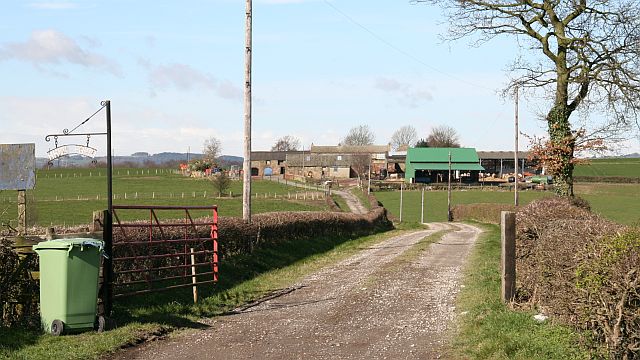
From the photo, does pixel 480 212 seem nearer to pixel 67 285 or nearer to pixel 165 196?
pixel 165 196

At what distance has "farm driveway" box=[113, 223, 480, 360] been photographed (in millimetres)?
9812

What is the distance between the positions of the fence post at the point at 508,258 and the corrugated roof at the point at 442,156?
10285cm

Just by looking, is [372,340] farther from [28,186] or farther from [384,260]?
[384,260]

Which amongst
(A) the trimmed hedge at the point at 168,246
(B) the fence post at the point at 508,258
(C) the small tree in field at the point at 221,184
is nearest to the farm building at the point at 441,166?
(C) the small tree in field at the point at 221,184

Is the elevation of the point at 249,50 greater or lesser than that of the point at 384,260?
greater

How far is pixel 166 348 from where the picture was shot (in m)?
10.1

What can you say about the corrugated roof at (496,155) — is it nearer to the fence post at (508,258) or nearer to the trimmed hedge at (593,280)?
the fence post at (508,258)

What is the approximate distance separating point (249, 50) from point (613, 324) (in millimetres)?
15252

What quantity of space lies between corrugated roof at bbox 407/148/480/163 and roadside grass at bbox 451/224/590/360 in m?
102

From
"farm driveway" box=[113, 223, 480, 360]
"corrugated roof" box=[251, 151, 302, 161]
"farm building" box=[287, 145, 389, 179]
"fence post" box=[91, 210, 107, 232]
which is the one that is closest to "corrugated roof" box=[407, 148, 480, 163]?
"farm building" box=[287, 145, 389, 179]

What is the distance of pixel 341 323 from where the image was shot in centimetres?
1177

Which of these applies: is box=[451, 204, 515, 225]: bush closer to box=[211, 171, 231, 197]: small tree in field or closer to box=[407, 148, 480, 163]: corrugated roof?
box=[211, 171, 231, 197]: small tree in field

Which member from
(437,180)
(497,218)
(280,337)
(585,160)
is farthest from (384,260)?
(437,180)

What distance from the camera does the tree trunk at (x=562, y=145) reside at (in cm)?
2111
